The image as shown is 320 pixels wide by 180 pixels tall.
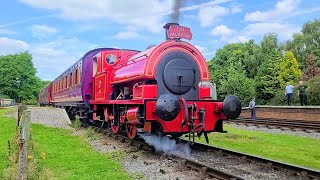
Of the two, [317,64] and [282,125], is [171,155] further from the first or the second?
[317,64]

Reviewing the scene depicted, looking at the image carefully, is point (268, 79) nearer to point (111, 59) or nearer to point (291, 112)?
point (291, 112)

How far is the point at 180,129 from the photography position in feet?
28.2

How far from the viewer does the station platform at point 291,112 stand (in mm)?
17953

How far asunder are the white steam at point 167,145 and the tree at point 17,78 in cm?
6638

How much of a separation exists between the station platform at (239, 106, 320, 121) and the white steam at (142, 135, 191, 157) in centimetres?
1063

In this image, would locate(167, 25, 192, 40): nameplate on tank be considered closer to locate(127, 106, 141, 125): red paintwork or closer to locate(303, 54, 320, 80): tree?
locate(127, 106, 141, 125): red paintwork

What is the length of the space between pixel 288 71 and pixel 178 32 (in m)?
34.6

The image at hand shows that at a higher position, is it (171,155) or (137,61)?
(137,61)

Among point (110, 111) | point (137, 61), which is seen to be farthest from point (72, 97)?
point (137, 61)

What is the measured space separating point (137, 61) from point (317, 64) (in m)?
38.6

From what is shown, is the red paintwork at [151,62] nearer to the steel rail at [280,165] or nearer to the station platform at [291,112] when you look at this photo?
the steel rail at [280,165]

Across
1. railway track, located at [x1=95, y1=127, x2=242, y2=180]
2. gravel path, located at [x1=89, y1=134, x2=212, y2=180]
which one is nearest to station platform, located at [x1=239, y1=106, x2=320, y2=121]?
railway track, located at [x1=95, y1=127, x2=242, y2=180]

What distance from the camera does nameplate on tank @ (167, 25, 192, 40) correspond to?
371 inches

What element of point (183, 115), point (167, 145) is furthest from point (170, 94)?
point (167, 145)
